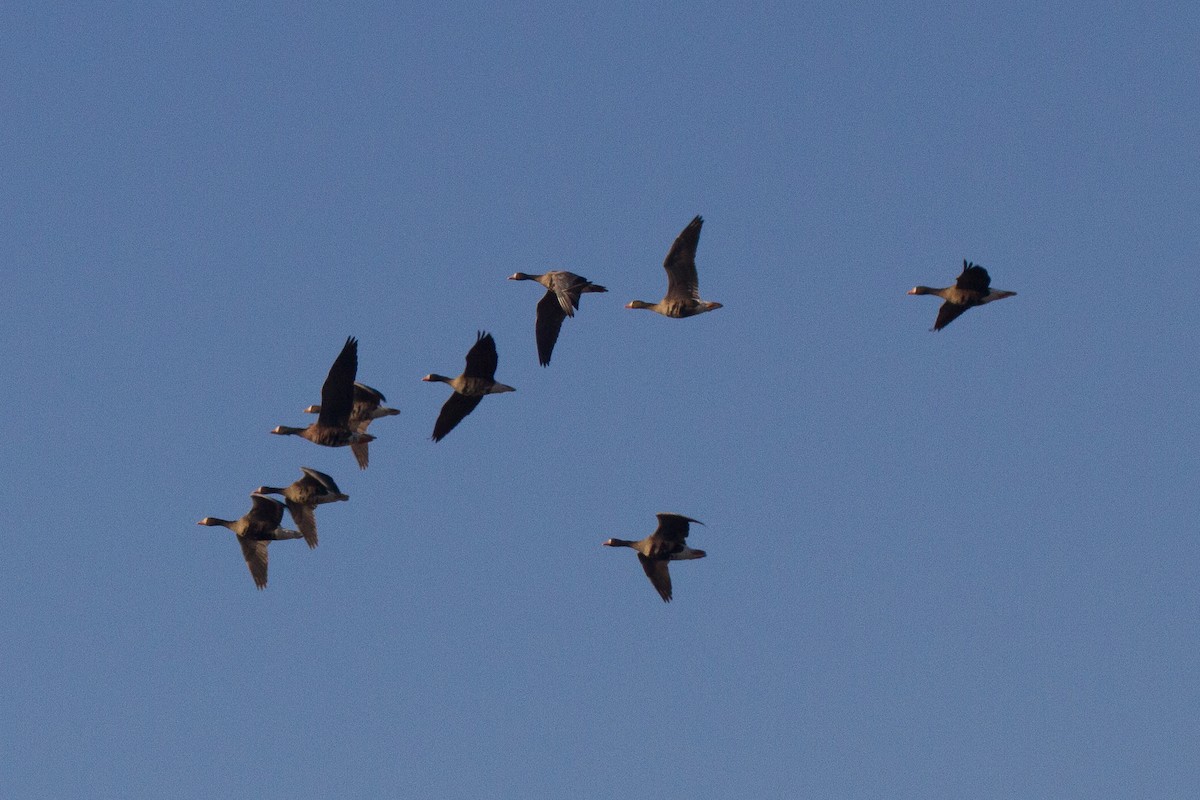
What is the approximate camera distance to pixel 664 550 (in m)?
45.1

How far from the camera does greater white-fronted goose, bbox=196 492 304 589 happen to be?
46.5 meters

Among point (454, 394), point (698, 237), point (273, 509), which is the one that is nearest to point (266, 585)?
point (273, 509)

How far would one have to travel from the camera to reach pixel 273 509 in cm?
4659

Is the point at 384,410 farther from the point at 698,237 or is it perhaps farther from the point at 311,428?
the point at 698,237

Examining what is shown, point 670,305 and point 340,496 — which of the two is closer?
point 340,496

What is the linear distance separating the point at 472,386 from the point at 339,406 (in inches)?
121

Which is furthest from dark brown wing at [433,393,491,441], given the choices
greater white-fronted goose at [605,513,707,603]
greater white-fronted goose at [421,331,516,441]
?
greater white-fronted goose at [605,513,707,603]

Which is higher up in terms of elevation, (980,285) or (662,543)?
(980,285)

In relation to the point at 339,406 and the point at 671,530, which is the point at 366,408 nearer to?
the point at 339,406

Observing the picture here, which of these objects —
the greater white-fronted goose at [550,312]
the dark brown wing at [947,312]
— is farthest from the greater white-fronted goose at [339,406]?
the dark brown wing at [947,312]

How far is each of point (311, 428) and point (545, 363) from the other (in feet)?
19.0

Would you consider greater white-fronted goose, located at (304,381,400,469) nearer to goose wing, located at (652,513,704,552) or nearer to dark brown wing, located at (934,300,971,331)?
goose wing, located at (652,513,704,552)

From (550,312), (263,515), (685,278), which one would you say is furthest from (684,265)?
(263,515)

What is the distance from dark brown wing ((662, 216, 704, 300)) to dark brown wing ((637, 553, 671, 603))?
20.0 feet
